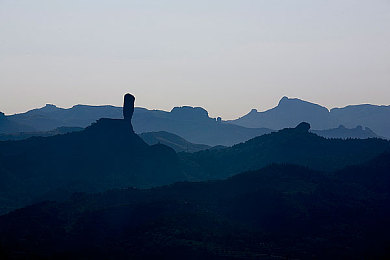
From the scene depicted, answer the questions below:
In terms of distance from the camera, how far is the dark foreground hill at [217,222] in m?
129

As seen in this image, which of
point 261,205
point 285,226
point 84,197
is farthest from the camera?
point 84,197

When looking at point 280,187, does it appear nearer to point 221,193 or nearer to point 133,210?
point 221,193

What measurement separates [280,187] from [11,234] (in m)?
88.8

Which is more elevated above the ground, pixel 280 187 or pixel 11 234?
pixel 280 187

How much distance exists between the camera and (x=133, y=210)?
531 feet

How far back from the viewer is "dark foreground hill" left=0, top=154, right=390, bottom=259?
12862cm

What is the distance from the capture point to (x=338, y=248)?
136 meters

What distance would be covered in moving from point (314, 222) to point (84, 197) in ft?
252

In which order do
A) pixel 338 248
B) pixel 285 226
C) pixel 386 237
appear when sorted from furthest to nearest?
pixel 285 226
pixel 386 237
pixel 338 248

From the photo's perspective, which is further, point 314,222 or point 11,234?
point 314,222

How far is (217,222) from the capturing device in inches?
5950

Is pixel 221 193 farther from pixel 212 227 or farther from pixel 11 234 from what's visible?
pixel 11 234

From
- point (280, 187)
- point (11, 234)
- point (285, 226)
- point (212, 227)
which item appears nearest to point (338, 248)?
point (285, 226)

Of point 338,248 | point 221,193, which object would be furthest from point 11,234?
point 338,248
